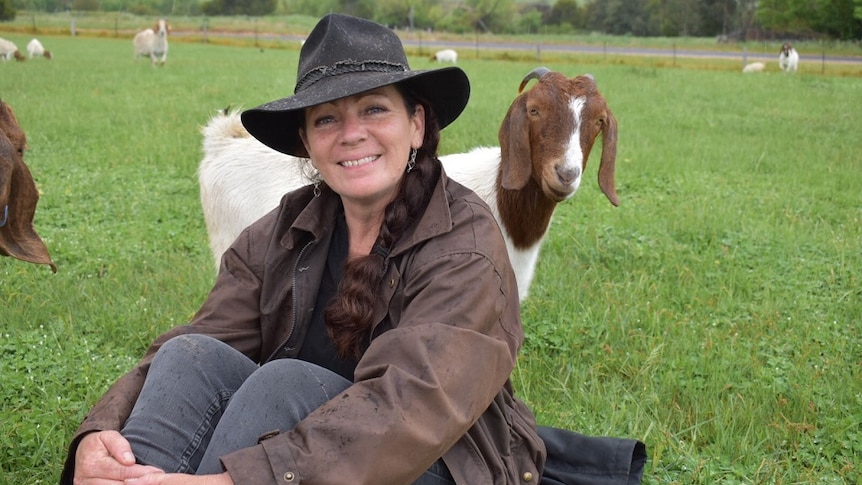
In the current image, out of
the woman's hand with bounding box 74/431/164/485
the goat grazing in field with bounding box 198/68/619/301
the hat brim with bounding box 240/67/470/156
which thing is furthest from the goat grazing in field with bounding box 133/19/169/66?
the woman's hand with bounding box 74/431/164/485

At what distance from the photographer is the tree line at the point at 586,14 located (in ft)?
98.6

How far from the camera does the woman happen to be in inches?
73.7

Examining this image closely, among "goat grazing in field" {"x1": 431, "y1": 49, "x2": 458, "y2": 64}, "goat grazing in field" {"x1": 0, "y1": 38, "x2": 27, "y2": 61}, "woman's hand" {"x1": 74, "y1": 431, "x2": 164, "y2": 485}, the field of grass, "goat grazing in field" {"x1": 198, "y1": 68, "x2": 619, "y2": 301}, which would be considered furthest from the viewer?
"goat grazing in field" {"x1": 431, "y1": 49, "x2": 458, "y2": 64}

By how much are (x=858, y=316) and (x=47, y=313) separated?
4.46 m

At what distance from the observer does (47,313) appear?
14.2 feet

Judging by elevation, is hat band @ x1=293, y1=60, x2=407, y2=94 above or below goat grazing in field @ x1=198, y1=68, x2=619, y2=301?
above

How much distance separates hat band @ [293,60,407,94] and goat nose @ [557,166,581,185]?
1.58 m

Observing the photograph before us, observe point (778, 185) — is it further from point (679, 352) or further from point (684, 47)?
point (684, 47)

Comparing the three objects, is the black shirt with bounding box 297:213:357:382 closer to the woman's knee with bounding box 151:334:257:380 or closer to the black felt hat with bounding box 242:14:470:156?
the woman's knee with bounding box 151:334:257:380

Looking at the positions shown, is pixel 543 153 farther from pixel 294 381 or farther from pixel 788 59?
pixel 788 59

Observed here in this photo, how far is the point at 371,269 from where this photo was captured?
88.1 inches

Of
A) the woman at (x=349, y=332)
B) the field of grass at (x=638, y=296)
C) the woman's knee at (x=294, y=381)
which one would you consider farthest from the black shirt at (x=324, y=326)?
the field of grass at (x=638, y=296)

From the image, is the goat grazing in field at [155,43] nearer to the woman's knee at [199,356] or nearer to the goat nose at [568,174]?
the goat nose at [568,174]

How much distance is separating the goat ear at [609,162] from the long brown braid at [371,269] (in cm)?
183
